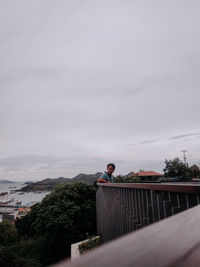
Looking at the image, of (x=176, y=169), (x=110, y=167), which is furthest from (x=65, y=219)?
(x=176, y=169)

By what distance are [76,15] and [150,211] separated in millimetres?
7923

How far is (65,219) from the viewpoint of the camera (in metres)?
13.9

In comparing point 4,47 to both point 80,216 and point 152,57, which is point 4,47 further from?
point 80,216

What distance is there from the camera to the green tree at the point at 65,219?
A: 1384cm

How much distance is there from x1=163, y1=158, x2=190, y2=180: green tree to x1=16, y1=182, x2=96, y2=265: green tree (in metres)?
16.9

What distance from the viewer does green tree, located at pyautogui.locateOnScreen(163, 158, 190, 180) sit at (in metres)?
27.7

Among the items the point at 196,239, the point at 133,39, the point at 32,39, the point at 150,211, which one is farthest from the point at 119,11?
the point at 196,239

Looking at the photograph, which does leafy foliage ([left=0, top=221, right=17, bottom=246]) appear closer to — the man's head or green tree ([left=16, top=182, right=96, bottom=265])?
green tree ([left=16, top=182, right=96, bottom=265])

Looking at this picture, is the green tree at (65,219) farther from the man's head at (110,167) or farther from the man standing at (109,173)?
the man's head at (110,167)

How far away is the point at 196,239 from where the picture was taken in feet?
1.36

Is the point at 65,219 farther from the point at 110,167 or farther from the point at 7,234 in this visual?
the point at 7,234

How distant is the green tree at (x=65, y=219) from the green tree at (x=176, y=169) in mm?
16899

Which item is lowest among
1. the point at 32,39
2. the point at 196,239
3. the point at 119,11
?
the point at 196,239

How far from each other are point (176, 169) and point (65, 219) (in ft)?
67.0
